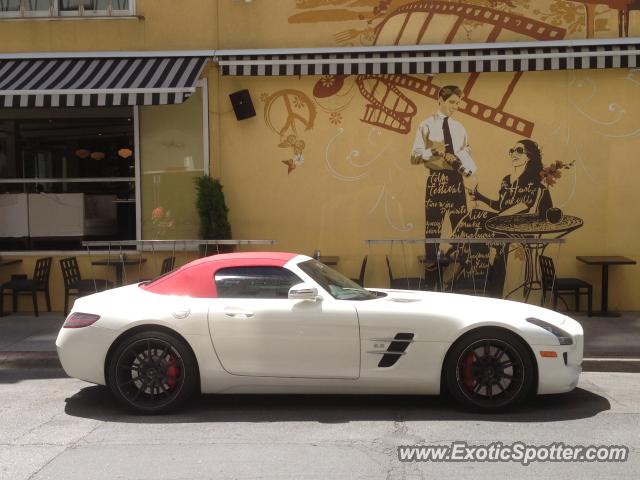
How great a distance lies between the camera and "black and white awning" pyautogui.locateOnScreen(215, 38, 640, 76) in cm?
1034

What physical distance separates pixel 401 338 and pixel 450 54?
5749mm

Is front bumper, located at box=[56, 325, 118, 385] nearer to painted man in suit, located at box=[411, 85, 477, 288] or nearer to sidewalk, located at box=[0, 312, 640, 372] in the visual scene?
sidewalk, located at box=[0, 312, 640, 372]

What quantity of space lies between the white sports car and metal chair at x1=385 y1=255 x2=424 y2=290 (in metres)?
4.01

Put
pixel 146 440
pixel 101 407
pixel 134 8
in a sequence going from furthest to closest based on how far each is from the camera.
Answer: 1. pixel 134 8
2. pixel 101 407
3. pixel 146 440

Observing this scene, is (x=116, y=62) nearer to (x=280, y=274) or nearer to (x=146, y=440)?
(x=280, y=274)

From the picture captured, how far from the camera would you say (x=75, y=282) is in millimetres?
10641

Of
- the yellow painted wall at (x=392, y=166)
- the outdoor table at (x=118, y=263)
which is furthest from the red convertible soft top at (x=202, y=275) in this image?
the yellow painted wall at (x=392, y=166)

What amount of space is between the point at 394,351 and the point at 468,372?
2.09 feet

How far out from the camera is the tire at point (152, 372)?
20.3ft

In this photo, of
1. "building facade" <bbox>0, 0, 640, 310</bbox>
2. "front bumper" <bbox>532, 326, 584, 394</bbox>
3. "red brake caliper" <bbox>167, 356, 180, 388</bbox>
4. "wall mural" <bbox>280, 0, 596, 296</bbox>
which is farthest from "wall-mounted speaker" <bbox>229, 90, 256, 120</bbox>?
"front bumper" <bbox>532, 326, 584, 394</bbox>

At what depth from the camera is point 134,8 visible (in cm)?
1134

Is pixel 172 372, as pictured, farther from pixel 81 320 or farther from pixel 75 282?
pixel 75 282

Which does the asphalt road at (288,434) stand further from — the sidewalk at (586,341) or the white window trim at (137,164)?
the white window trim at (137,164)

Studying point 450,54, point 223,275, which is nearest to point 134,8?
point 450,54
